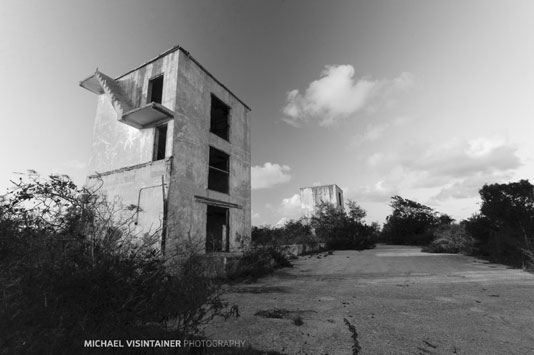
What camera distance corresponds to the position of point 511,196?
1096 centimetres

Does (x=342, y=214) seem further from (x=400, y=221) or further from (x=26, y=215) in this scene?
(x=26, y=215)

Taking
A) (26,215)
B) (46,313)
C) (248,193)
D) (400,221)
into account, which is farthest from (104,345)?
(400,221)

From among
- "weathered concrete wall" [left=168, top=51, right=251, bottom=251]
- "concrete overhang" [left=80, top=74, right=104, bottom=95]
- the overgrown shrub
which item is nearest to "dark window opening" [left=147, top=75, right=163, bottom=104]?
"weathered concrete wall" [left=168, top=51, right=251, bottom=251]

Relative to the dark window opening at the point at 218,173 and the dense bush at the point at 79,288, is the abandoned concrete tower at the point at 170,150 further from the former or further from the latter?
the dense bush at the point at 79,288

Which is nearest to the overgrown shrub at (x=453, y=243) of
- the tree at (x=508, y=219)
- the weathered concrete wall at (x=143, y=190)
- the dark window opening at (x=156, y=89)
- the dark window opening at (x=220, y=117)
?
the tree at (x=508, y=219)

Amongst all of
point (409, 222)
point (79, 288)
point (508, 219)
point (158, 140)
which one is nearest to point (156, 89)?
point (158, 140)

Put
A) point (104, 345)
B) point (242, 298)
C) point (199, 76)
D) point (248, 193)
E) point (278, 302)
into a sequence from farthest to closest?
1. point (248, 193)
2. point (199, 76)
3. point (242, 298)
4. point (278, 302)
5. point (104, 345)

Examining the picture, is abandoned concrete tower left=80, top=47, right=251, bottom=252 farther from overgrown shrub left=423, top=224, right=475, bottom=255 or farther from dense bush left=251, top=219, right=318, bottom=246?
overgrown shrub left=423, top=224, right=475, bottom=255

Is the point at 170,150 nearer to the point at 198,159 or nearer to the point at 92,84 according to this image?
the point at 198,159

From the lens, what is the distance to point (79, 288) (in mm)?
2107

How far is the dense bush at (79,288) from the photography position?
1809 mm

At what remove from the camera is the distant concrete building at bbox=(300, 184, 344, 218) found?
29.9 metres

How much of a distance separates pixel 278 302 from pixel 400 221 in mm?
30863

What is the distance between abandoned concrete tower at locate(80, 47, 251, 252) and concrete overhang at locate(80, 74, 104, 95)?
0.04m
